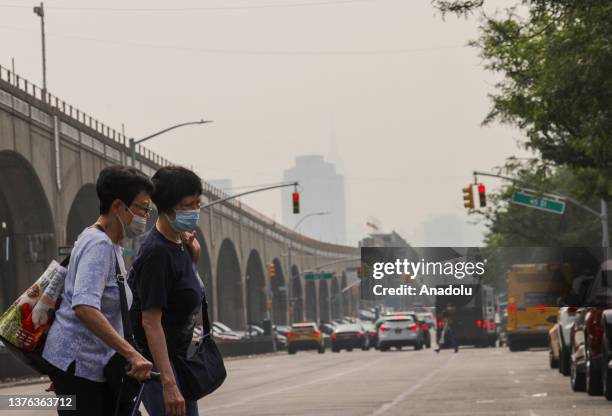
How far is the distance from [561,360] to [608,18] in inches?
259

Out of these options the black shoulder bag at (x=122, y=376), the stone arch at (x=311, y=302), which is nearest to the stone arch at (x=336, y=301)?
the stone arch at (x=311, y=302)

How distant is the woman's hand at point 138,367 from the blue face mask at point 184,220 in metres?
0.87

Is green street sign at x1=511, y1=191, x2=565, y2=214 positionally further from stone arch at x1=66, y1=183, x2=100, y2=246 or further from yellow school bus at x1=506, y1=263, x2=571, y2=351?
stone arch at x1=66, y1=183, x2=100, y2=246

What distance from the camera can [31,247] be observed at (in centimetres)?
5169

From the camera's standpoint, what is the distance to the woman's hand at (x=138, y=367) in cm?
608

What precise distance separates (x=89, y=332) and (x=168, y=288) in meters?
0.58

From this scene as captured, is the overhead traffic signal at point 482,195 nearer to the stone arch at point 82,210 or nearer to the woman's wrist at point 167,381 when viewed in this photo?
the stone arch at point 82,210

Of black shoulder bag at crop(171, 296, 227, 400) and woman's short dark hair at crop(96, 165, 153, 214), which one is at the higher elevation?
woman's short dark hair at crop(96, 165, 153, 214)

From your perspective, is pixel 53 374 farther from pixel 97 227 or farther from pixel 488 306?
pixel 488 306

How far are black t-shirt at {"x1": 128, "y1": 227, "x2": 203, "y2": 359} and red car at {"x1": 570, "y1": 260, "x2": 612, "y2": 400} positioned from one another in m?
11.3

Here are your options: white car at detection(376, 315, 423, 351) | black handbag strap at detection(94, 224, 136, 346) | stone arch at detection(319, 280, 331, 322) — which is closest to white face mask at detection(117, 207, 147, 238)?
black handbag strap at detection(94, 224, 136, 346)

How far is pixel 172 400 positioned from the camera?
646cm

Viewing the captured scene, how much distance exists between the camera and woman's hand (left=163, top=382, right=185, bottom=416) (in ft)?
21.2

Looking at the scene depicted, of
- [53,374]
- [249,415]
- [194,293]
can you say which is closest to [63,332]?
[53,374]
